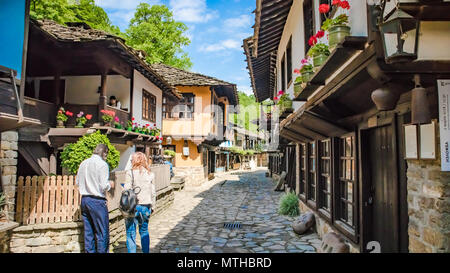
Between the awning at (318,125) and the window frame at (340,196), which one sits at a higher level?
the awning at (318,125)

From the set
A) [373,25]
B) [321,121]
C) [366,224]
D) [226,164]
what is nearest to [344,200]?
[366,224]

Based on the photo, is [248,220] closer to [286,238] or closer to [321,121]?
[286,238]

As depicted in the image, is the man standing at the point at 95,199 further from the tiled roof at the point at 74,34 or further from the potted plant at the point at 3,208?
the tiled roof at the point at 74,34

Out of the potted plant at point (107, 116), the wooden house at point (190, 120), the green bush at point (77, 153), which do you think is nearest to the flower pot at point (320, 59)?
the green bush at point (77, 153)

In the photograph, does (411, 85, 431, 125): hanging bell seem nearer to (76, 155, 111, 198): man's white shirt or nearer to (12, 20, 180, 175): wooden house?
(76, 155, 111, 198): man's white shirt

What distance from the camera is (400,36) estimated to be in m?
2.32

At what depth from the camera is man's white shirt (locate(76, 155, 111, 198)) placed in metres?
4.69

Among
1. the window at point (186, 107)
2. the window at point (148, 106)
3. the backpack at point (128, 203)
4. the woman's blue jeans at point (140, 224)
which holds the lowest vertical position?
the woman's blue jeans at point (140, 224)

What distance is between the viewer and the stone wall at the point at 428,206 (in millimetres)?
2576

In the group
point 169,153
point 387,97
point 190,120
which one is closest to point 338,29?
point 387,97

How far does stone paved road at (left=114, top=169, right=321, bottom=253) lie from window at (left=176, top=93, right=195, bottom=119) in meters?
8.07

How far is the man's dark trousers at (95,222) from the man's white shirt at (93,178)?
118 mm

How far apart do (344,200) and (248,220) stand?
11.8 ft

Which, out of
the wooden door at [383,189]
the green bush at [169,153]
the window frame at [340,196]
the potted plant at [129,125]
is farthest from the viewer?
the green bush at [169,153]
